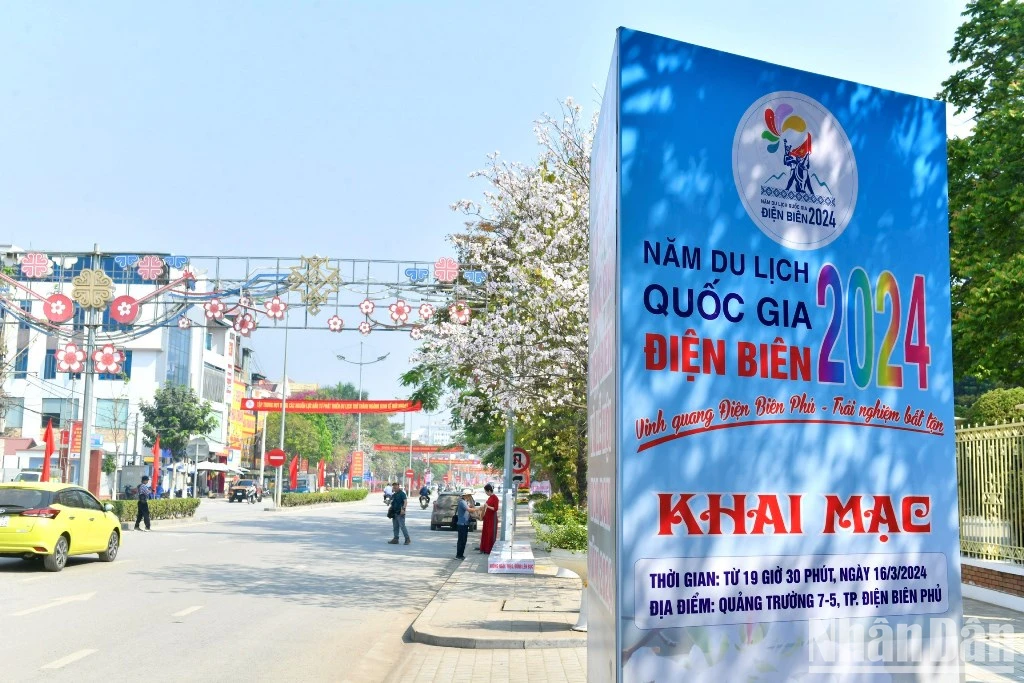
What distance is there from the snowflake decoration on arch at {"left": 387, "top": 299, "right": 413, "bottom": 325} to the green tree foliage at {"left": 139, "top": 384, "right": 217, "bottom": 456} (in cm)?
4545

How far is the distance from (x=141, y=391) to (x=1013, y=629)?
244 feet

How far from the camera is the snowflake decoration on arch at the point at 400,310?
30.9m

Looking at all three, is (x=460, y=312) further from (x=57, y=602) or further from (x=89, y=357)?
(x=57, y=602)

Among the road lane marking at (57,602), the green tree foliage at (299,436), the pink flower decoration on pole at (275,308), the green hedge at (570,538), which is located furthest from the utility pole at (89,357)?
the green tree foliage at (299,436)

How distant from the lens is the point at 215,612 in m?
13.9

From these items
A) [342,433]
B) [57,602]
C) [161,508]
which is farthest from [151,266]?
[342,433]

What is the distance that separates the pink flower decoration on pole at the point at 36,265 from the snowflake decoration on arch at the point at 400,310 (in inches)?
430

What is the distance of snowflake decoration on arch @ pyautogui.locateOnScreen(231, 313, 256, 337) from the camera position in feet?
103

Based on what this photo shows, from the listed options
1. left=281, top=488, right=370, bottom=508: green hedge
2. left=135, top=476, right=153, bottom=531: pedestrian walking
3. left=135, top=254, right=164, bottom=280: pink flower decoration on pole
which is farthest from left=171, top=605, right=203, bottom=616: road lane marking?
left=281, top=488, right=370, bottom=508: green hedge

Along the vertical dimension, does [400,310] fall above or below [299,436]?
above

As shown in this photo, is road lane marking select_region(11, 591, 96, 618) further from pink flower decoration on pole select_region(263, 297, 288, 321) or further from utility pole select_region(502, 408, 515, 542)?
pink flower decoration on pole select_region(263, 297, 288, 321)

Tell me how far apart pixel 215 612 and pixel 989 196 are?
1724 centimetres

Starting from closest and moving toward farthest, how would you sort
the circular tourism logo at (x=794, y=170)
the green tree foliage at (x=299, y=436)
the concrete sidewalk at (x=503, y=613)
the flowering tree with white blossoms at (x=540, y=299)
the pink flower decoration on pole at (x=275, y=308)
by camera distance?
the circular tourism logo at (x=794, y=170), the concrete sidewalk at (x=503, y=613), the flowering tree with white blossoms at (x=540, y=299), the pink flower decoration on pole at (x=275, y=308), the green tree foliage at (x=299, y=436)

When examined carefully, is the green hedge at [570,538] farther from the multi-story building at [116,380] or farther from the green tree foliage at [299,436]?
the green tree foliage at [299,436]
